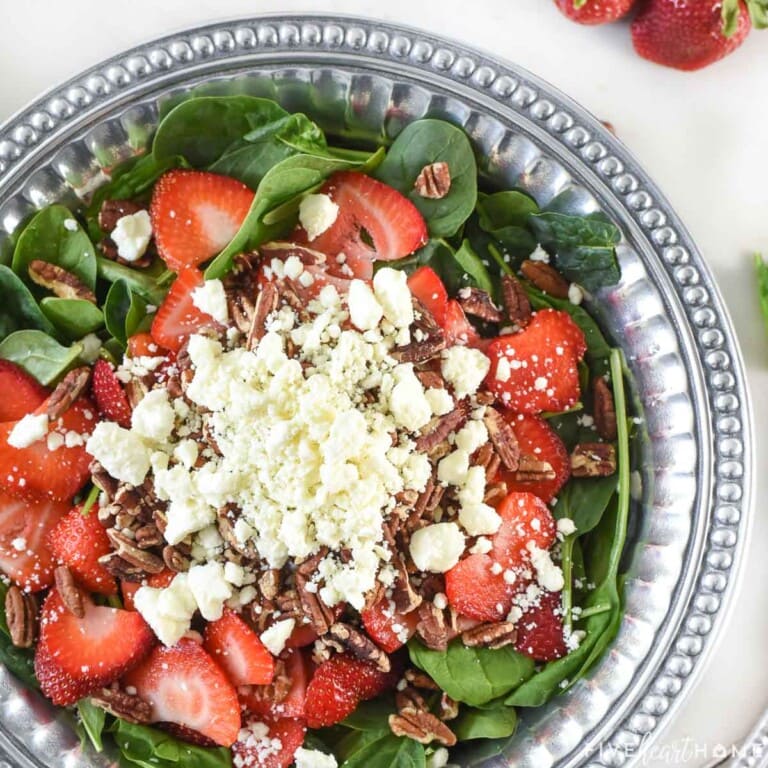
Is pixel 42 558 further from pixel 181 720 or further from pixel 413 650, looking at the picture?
pixel 413 650

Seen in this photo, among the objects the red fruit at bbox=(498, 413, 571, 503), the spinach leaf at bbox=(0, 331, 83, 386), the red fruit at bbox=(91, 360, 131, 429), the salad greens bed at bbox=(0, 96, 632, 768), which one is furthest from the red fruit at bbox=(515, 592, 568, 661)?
the spinach leaf at bbox=(0, 331, 83, 386)

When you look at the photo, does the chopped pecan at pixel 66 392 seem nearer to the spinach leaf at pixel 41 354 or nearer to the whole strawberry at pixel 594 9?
the spinach leaf at pixel 41 354

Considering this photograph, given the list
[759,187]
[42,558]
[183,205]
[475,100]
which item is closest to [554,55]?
[475,100]

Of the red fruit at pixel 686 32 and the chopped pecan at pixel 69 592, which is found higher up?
the red fruit at pixel 686 32

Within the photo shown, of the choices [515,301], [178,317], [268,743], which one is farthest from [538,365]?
[268,743]

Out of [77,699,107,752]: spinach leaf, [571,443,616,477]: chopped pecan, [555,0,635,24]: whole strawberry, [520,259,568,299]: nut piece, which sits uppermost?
[555,0,635,24]: whole strawberry

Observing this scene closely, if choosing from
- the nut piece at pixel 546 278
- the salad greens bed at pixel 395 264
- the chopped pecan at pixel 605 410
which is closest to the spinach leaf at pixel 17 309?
the salad greens bed at pixel 395 264

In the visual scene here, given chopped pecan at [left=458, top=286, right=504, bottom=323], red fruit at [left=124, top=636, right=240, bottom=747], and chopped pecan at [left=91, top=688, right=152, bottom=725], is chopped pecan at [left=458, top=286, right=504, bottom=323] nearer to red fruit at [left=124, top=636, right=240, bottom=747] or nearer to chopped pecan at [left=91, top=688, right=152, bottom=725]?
red fruit at [left=124, top=636, right=240, bottom=747]

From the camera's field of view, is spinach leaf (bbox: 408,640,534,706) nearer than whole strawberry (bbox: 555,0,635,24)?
Yes
